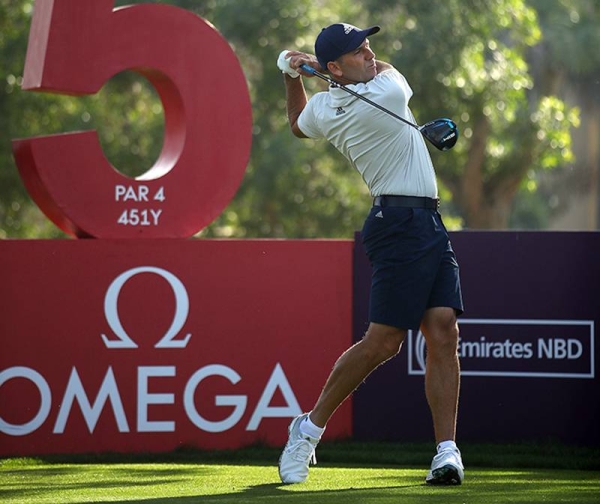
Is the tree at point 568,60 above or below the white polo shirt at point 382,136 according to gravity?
above

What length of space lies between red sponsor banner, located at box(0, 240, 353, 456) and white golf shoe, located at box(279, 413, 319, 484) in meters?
1.78

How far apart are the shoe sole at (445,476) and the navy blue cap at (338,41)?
1.84 meters

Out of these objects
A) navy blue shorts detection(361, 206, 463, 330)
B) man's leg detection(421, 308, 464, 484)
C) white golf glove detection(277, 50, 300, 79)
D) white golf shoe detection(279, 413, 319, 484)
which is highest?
white golf glove detection(277, 50, 300, 79)

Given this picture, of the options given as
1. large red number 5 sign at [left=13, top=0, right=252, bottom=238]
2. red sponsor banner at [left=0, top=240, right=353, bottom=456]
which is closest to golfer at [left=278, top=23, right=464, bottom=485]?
red sponsor banner at [left=0, top=240, right=353, bottom=456]

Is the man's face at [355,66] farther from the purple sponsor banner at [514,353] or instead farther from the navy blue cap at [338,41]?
the purple sponsor banner at [514,353]

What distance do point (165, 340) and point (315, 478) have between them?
6.08ft

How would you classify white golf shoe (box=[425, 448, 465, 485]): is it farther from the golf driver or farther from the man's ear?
the man's ear

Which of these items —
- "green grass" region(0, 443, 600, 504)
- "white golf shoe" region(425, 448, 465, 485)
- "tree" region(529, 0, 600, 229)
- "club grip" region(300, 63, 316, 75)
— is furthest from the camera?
"tree" region(529, 0, 600, 229)

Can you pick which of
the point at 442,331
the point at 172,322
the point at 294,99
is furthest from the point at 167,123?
the point at 442,331

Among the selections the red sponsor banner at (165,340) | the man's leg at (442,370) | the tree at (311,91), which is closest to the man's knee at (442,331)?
the man's leg at (442,370)

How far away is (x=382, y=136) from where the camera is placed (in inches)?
234

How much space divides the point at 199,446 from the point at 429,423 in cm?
131

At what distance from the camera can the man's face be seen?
6.02 m

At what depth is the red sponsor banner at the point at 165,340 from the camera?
7.55 m
